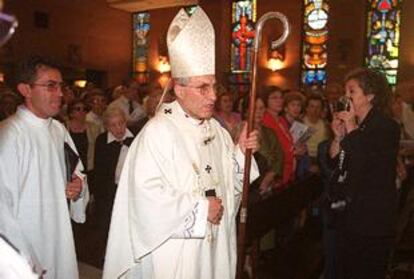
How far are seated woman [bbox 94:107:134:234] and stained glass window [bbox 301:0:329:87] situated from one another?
10.8 m

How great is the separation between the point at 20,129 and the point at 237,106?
467 centimetres

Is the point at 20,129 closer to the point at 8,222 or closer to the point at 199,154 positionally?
the point at 8,222

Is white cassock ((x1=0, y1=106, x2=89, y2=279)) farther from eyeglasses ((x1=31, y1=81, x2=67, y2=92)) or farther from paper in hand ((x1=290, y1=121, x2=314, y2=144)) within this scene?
paper in hand ((x1=290, y1=121, x2=314, y2=144))

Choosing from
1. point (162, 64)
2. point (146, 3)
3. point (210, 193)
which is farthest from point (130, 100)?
point (162, 64)

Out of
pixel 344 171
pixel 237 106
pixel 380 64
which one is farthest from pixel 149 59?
pixel 344 171

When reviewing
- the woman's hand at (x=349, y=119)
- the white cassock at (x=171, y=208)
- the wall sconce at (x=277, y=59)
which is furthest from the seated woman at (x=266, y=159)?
the wall sconce at (x=277, y=59)

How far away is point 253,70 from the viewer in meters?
2.34

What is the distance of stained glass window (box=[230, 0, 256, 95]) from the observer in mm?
15695

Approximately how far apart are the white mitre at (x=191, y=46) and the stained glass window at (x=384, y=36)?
11.8m

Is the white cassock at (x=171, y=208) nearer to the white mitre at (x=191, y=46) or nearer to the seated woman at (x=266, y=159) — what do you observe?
the white mitre at (x=191, y=46)

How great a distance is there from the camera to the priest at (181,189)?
2092mm

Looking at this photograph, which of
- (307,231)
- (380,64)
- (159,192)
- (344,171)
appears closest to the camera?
(159,192)

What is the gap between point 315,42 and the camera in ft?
47.5

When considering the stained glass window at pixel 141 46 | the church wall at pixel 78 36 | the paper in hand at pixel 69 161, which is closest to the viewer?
the paper in hand at pixel 69 161
